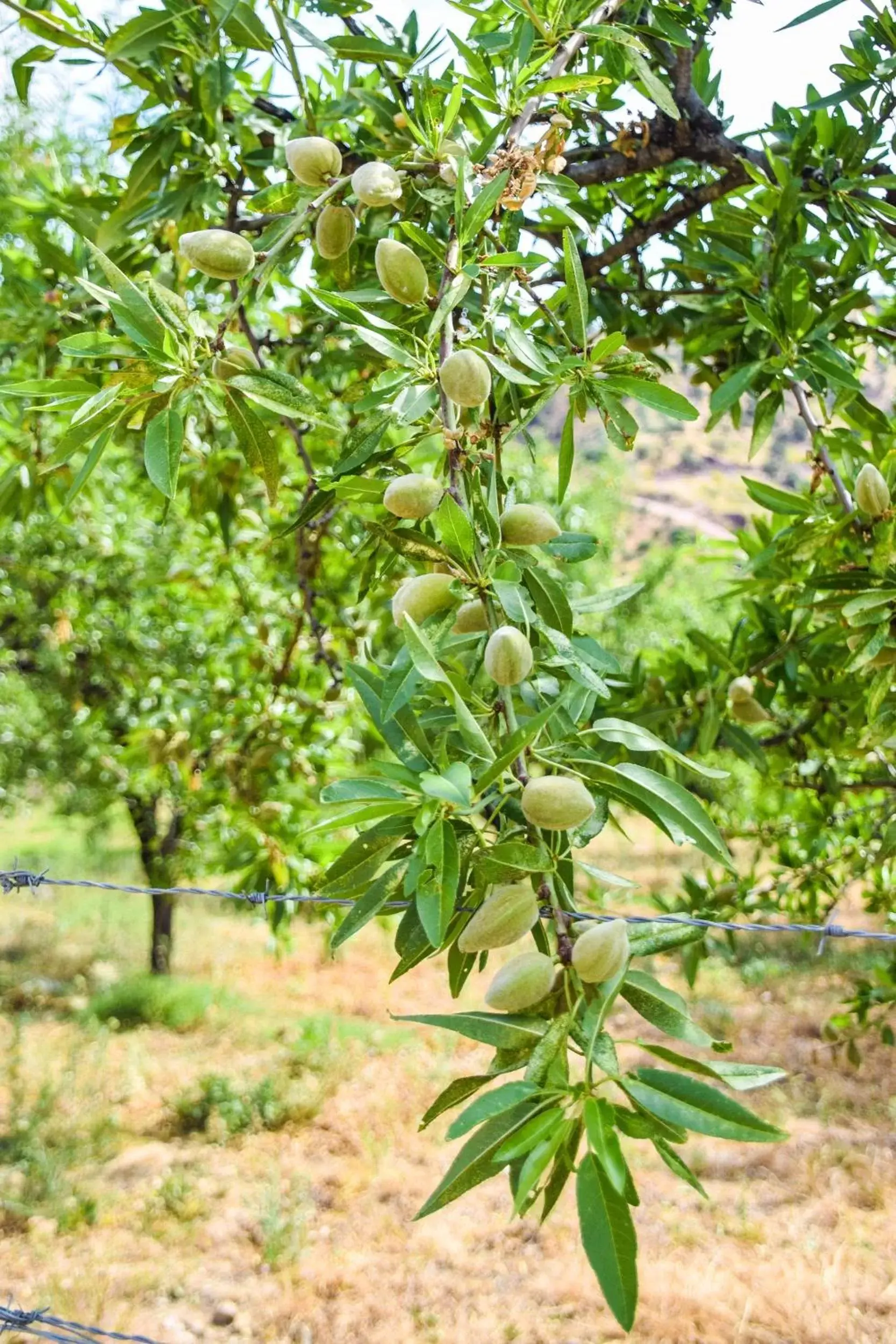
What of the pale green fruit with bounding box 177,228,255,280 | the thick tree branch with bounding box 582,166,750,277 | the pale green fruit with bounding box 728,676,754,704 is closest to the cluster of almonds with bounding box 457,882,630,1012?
the pale green fruit with bounding box 177,228,255,280

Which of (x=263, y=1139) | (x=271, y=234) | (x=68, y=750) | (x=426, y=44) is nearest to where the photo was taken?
(x=271, y=234)

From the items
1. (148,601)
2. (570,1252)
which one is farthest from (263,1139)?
(148,601)

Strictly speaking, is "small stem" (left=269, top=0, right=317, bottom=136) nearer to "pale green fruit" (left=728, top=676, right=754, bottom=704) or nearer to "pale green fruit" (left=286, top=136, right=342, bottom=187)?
"pale green fruit" (left=286, top=136, right=342, bottom=187)

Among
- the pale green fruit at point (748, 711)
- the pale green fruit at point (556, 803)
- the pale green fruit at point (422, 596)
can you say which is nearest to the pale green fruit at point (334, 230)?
the pale green fruit at point (422, 596)

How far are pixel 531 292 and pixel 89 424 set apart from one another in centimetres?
38

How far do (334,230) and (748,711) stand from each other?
2.88 ft

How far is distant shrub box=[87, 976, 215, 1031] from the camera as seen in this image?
768 cm

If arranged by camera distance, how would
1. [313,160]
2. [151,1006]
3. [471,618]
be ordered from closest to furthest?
[471,618] → [313,160] → [151,1006]

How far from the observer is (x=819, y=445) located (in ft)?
3.87

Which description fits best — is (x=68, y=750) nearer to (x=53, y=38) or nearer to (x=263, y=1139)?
(x=263, y=1139)

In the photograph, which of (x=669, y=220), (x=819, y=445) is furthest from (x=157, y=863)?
(x=819, y=445)

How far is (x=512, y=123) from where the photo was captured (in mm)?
922

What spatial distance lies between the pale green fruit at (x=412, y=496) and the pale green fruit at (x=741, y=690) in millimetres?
825

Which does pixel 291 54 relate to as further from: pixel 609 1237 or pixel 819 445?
pixel 609 1237
